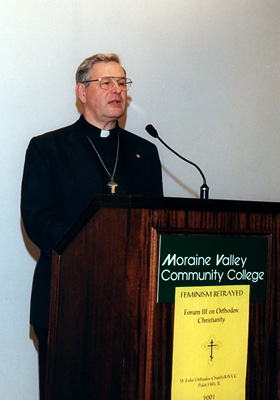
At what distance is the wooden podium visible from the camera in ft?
4.75

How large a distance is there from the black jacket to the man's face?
11 cm

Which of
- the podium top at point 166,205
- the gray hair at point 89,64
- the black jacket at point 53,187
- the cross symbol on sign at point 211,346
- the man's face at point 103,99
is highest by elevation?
the gray hair at point 89,64

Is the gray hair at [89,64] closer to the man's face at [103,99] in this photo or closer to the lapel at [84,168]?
→ the man's face at [103,99]

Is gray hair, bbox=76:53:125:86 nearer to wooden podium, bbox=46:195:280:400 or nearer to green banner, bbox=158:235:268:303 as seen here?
wooden podium, bbox=46:195:280:400

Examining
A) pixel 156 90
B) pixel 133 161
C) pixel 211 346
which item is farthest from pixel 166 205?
pixel 156 90

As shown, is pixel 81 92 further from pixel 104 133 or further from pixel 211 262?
pixel 211 262

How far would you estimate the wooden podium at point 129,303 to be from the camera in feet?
4.75

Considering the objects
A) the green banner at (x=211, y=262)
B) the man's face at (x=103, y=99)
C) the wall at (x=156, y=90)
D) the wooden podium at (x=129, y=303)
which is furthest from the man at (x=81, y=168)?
the green banner at (x=211, y=262)

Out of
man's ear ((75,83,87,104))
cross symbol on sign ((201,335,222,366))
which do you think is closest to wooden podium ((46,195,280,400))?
cross symbol on sign ((201,335,222,366))

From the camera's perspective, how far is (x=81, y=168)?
8.02ft

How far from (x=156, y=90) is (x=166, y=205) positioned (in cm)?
184

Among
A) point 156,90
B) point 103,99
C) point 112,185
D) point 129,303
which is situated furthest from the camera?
point 156,90

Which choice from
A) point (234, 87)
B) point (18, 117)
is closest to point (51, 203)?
point (18, 117)

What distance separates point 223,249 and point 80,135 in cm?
122
